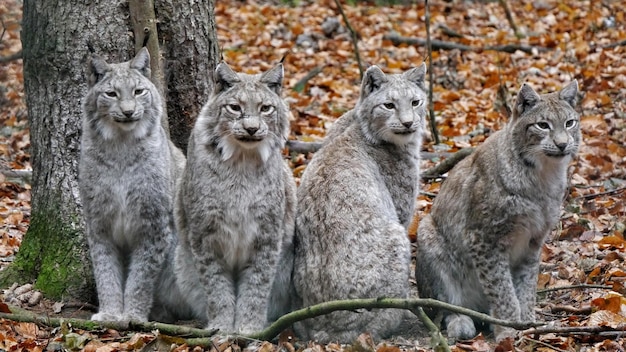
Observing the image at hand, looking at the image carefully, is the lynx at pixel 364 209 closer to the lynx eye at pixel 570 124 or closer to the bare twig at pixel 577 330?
the bare twig at pixel 577 330

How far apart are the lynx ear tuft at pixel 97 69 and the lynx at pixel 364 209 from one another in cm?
171

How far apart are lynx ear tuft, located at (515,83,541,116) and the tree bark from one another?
2708mm

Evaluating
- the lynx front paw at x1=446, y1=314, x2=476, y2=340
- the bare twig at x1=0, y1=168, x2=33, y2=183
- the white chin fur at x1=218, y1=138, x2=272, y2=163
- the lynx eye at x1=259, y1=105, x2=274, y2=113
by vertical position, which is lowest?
the lynx front paw at x1=446, y1=314, x2=476, y2=340

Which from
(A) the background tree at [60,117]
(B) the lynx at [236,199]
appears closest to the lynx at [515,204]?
(B) the lynx at [236,199]

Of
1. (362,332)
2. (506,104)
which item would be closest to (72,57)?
(362,332)

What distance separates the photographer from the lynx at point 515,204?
6.16 meters

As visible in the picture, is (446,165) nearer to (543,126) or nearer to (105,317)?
(543,126)

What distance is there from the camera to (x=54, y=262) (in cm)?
685

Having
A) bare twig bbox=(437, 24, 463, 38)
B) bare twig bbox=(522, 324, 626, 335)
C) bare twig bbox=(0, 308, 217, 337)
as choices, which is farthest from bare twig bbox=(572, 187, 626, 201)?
bare twig bbox=(437, 24, 463, 38)

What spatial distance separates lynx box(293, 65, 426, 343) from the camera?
6027 mm

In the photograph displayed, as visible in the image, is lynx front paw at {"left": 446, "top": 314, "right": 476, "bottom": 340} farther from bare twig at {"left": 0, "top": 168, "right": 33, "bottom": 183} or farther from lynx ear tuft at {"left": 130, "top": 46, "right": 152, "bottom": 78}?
bare twig at {"left": 0, "top": 168, "right": 33, "bottom": 183}

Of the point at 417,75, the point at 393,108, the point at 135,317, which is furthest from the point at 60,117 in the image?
the point at 417,75

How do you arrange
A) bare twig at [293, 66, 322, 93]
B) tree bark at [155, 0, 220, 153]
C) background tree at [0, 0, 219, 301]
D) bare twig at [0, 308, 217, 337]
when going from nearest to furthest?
bare twig at [0, 308, 217, 337] → background tree at [0, 0, 219, 301] → tree bark at [155, 0, 220, 153] → bare twig at [293, 66, 322, 93]

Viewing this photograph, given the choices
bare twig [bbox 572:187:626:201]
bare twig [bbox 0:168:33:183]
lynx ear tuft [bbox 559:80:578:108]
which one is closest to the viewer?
lynx ear tuft [bbox 559:80:578:108]
